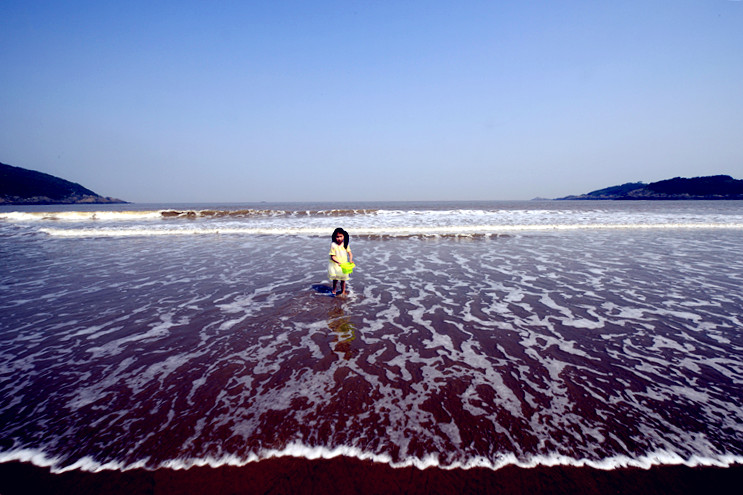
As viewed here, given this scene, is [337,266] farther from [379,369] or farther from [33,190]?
[33,190]

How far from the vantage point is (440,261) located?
12617mm

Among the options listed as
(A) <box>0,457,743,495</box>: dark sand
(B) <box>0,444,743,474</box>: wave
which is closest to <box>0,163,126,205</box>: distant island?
(B) <box>0,444,743,474</box>: wave

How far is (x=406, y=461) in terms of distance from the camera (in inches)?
114

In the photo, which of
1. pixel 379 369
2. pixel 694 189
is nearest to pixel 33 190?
pixel 379 369

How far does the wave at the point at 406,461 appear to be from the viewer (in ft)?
9.37

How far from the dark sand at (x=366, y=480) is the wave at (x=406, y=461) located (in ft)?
0.17

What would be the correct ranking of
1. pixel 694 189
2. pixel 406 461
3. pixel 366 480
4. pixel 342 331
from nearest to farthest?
pixel 366 480 → pixel 406 461 → pixel 342 331 → pixel 694 189

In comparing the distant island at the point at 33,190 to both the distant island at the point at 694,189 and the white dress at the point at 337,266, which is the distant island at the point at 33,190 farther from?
the distant island at the point at 694,189

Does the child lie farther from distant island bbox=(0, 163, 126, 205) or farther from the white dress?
distant island bbox=(0, 163, 126, 205)

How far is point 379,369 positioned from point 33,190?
17787cm

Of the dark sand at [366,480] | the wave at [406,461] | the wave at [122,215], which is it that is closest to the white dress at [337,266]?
the wave at [406,461]

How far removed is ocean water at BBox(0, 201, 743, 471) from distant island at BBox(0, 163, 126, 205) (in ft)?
527

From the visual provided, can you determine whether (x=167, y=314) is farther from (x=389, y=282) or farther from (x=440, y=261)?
(x=440, y=261)

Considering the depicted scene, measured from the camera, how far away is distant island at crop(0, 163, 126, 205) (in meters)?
118
